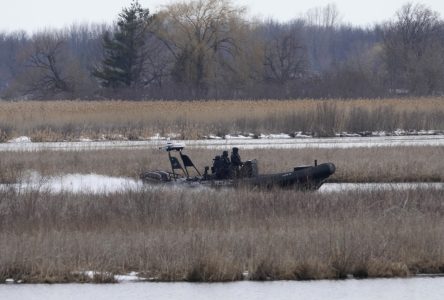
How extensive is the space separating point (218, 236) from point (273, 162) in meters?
12.1

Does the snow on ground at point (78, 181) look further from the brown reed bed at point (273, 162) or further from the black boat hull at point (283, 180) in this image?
the black boat hull at point (283, 180)

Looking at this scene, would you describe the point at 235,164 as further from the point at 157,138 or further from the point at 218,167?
the point at 157,138

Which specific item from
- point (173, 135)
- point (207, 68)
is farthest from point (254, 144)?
point (207, 68)

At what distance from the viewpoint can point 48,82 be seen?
68.4 meters

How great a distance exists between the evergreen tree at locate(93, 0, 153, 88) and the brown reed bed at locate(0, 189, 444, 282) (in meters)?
45.6

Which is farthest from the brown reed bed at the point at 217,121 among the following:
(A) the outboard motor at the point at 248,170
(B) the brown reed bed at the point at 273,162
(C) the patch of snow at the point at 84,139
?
(A) the outboard motor at the point at 248,170

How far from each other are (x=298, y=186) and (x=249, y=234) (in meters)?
5.51

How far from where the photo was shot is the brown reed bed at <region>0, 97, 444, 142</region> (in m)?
37.4

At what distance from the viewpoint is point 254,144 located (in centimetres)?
3328

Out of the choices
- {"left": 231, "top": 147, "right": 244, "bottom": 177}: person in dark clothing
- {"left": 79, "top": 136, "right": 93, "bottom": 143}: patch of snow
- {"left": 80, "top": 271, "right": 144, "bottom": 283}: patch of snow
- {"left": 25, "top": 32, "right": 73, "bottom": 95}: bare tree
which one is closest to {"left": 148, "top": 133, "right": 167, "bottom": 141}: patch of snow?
{"left": 79, "top": 136, "right": 93, "bottom": 143}: patch of snow

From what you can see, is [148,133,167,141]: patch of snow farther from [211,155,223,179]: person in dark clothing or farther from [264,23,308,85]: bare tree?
[264,23,308,85]: bare tree

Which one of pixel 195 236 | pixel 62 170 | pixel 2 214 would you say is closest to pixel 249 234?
pixel 195 236

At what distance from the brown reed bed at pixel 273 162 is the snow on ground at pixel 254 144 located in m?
1.93

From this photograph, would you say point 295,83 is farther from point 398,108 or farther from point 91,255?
point 91,255
